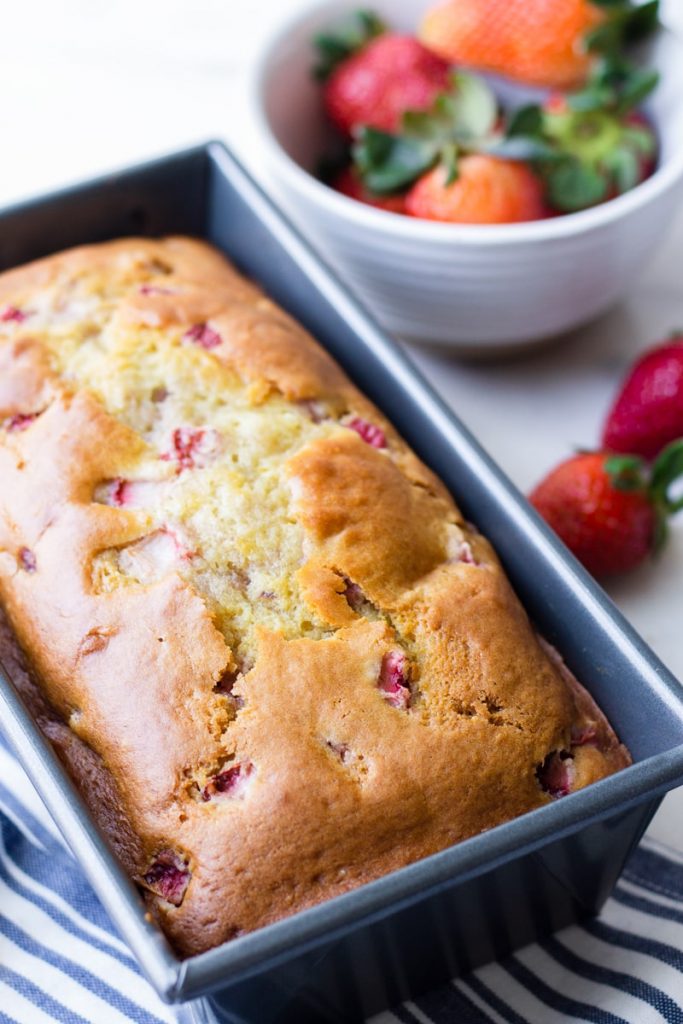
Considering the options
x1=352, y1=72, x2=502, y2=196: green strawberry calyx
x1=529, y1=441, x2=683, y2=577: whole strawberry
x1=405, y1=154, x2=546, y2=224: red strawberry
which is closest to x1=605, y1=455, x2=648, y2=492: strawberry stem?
x1=529, y1=441, x2=683, y2=577: whole strawberry

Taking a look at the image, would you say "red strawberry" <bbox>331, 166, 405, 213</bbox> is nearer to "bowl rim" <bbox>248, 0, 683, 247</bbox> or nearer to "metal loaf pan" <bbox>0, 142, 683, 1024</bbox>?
"bowl rim" <bbox>248, 0, 683, 247</bbox>

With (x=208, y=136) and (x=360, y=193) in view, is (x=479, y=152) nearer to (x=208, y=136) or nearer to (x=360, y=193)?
(x=360, y=193)

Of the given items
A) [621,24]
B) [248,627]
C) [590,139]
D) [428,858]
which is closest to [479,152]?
[590,139]

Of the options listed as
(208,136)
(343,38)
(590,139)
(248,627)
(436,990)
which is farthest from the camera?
(208,136)

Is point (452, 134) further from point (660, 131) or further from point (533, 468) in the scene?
point (533, 468)

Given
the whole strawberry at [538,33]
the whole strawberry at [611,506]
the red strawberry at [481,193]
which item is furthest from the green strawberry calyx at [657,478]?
the whole strawberry at [538,33]

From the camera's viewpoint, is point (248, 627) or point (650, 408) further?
point (650, 408)
